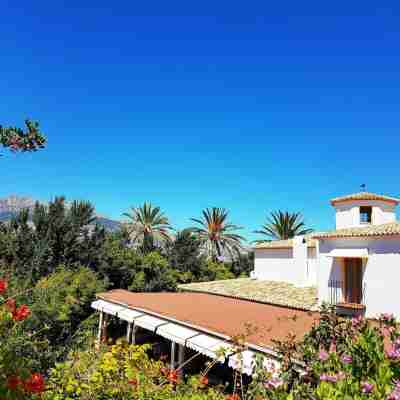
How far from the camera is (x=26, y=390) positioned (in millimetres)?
2939

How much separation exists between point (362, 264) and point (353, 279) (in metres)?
0.97

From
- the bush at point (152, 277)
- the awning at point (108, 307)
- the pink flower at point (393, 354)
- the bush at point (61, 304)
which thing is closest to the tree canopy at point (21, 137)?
the pink flower at point (393, 354)

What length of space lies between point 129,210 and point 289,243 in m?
25.7

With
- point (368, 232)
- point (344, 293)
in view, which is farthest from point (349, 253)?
point (344, 293)

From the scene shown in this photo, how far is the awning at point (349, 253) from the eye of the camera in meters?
17.6

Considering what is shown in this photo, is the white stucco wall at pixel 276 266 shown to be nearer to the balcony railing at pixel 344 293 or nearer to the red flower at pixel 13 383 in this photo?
the balcony railing at pixel 344 293

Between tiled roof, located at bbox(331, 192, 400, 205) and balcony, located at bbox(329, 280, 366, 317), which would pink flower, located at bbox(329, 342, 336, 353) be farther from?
tiled roof, located at bbox(331, 192, 400, 205)

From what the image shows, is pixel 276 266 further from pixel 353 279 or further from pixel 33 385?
pixel 33 385

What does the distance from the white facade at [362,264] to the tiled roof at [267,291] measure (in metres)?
1.09

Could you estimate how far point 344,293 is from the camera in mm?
18750

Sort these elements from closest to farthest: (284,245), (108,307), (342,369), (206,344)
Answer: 1. (342,369)
2. (206,344)
3. (108,307)
4. (284,245)

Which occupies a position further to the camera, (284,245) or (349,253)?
(284,245)

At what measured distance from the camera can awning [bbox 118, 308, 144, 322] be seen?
17.7m

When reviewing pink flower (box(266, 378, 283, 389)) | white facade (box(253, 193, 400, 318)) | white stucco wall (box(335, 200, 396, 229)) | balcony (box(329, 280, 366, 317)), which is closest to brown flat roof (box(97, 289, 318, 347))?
white facade (box(253, 193, 400, 318))
